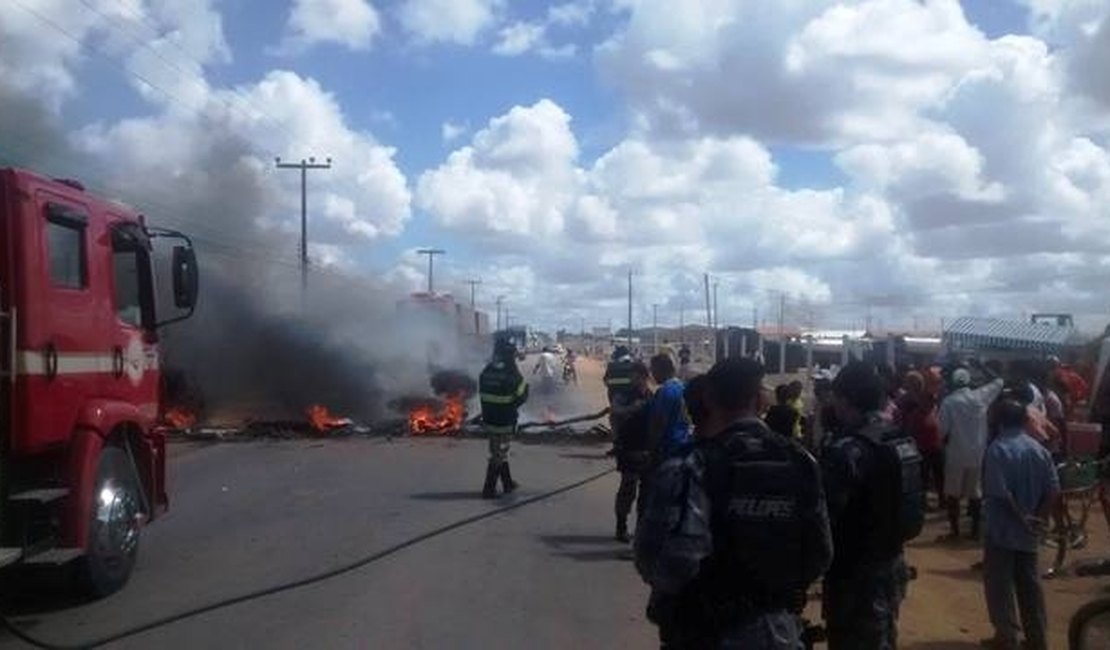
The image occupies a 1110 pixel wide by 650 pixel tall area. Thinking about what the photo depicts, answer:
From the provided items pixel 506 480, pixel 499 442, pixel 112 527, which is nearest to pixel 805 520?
pixel 112 527

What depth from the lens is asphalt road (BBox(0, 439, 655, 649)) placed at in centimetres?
730

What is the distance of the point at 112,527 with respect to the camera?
26.7 feet

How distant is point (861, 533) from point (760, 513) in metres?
1.23

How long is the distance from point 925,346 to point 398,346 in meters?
16.1

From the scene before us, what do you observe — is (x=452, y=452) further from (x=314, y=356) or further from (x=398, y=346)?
(x=398, y=346)

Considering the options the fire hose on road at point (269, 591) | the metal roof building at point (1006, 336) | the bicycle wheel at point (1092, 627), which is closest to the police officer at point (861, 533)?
the bicycle wheel at point (1092, 627)

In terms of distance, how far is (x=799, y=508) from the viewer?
140 inches

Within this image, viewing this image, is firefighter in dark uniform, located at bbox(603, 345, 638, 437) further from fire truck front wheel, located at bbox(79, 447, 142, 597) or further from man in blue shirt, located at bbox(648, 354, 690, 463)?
fire truck front wheel, located at bbox(79, 447, 142, 597)

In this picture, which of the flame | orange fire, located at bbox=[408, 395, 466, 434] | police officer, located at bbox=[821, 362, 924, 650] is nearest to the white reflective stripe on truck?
police officer, located at bbox=[821, 362, 924, 650]

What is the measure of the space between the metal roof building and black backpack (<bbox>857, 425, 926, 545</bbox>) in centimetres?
2434

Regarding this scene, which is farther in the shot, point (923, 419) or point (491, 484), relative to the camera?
point (491, 484)

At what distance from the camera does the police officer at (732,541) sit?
347cm

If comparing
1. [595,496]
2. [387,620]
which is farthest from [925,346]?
[387,620]

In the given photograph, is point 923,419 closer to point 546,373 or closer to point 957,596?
point 957,596
